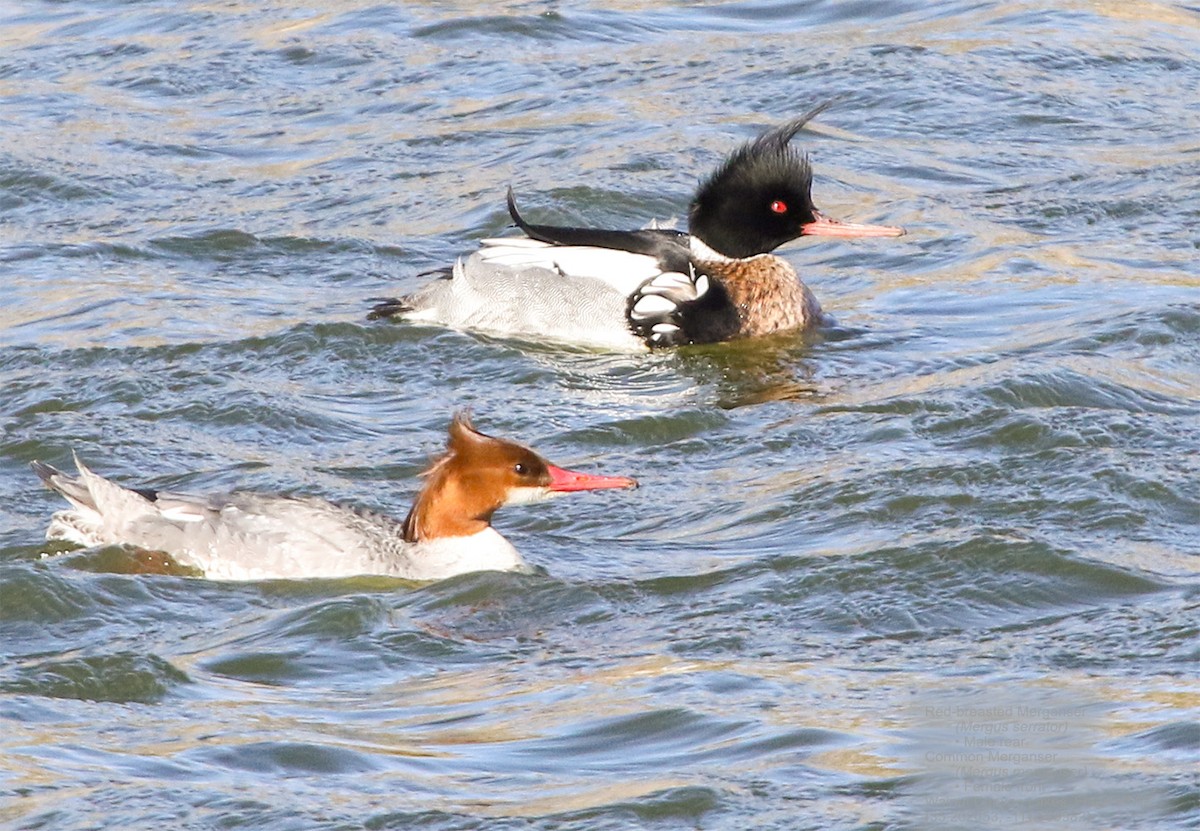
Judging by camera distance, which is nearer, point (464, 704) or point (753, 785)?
point (753, 785)

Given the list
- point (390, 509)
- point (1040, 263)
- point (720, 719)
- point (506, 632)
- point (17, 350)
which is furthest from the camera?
point (1040, 263)

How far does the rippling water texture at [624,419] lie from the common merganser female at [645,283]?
0.24 metres

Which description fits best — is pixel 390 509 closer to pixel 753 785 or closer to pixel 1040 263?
pixel 753 785

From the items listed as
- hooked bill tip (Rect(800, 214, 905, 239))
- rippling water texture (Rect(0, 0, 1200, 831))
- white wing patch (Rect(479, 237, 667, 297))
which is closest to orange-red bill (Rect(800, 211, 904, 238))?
hooked bill tip (Rect(800, 214, 905, 239))

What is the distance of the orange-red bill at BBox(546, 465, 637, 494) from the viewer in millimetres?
8531

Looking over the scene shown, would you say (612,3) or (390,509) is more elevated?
(612,3)

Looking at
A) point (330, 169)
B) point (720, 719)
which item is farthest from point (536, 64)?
point (720, 719)

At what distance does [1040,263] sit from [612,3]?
248 inches

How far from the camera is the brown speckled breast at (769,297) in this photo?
1280cm

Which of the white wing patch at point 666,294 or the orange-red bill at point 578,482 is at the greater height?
the orange-red bill at point 578,482

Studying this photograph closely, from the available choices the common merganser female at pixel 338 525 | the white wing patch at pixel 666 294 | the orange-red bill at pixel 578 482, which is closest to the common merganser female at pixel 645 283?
the white wing patch at pixel 666 294

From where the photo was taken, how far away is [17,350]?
11.9 metres

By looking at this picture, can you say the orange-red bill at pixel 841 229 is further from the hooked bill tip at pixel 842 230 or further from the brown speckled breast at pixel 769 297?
the brown speckled breast at pixel 769 297

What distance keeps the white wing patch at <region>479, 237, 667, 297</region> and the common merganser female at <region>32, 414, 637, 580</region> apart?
165 inches
